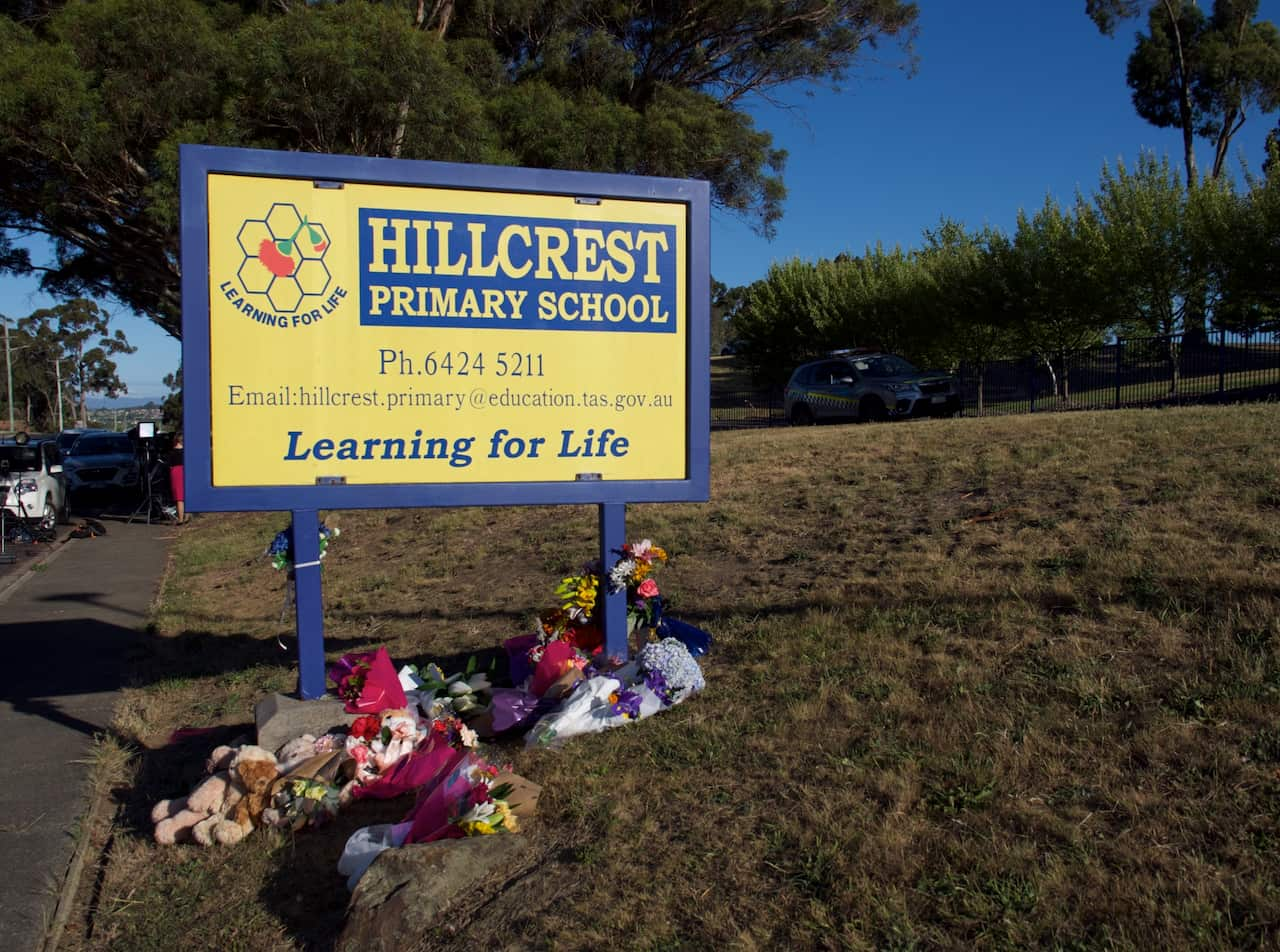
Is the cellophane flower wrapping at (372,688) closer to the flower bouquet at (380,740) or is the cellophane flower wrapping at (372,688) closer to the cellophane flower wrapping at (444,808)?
the flower bouquet at (380,740)

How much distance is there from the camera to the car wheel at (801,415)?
20.5 m

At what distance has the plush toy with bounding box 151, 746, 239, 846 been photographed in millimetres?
4680

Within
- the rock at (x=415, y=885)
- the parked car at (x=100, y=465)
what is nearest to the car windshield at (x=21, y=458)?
the parked car at (x=100, y=465)

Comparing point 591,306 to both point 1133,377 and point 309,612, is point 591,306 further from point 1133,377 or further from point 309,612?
point 1133,377

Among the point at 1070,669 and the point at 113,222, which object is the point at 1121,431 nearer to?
the point at 1070,669

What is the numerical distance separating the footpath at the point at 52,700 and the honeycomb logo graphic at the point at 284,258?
9.07ft

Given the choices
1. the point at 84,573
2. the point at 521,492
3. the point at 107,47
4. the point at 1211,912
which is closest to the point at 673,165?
the point at 107,47

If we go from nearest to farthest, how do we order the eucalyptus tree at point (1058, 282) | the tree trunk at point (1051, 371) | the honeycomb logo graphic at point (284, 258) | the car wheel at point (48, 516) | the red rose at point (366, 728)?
1. the red rose at point (366, 728)
2. the honeycomb logo graphic at point (284, 258)
3. the car wheel at point (48, 516)
4. the tree trunk at point (1051, 371)
5. the eucalyptus tree at point (1058, 282)

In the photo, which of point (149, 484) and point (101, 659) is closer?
point (101, 659)

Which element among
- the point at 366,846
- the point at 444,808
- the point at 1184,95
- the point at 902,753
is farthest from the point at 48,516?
the point at 1184,95

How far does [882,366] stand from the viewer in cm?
1962

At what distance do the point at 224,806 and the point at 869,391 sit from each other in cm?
1563

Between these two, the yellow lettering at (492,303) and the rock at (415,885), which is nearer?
the rock at (415,885)

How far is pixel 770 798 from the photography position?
4039 mm
